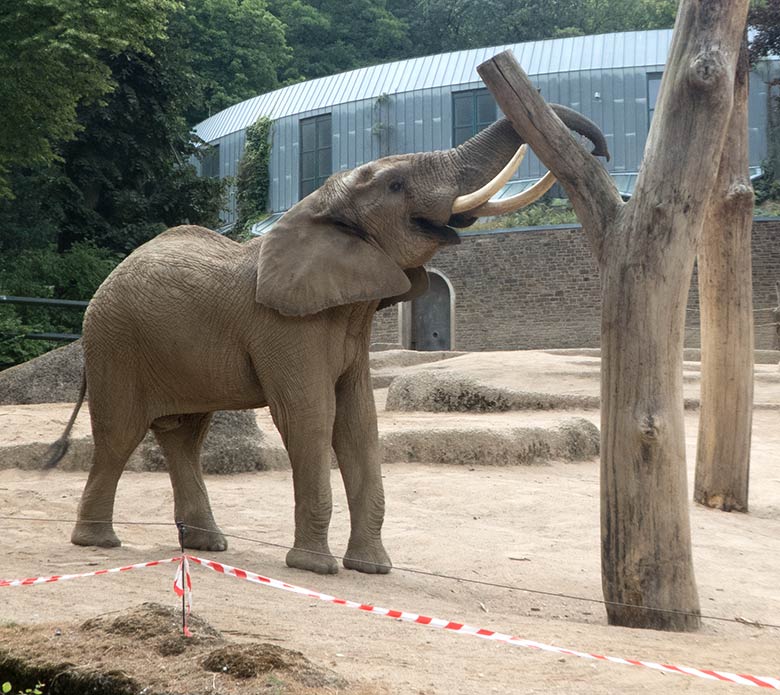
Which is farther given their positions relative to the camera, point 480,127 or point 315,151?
point 315,151

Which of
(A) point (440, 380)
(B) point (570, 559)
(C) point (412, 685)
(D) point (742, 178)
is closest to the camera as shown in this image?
(C) point (412, 685)

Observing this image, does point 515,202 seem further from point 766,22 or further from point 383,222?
point 766,22

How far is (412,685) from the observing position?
370 cm

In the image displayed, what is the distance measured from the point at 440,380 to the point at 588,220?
9.96m

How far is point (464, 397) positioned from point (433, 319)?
706 inches

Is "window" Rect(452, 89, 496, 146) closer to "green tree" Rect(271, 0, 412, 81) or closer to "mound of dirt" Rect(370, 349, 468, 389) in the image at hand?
"mound of dirt" Rect(370, 349, 468, 389)

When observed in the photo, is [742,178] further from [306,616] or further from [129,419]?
[306,616]

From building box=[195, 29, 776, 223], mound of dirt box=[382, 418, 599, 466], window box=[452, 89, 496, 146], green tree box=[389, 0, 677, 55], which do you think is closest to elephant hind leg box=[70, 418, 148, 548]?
mound of dirt box=[382, 418, 599, 466]

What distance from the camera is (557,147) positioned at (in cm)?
609

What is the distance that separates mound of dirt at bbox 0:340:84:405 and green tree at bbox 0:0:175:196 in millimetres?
6944

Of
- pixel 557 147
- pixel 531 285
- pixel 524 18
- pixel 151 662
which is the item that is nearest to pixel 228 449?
pixel 557 147

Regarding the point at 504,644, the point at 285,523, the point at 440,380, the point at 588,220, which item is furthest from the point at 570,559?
the point at 440,380

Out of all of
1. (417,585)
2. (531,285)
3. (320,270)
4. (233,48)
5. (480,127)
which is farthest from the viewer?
(233,48)

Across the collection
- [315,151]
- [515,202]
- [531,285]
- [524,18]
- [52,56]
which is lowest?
[515,202]
